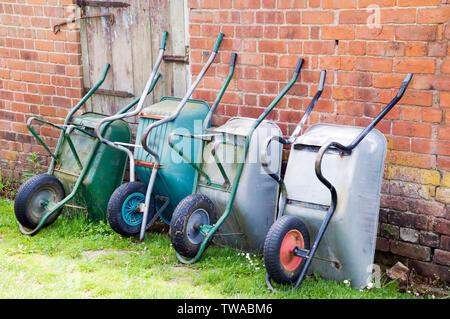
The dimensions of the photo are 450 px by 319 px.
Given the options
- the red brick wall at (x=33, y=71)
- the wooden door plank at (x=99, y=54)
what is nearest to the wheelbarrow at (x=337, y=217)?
the wooden door plank at (x=99, y=54)

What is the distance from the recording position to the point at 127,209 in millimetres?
4500

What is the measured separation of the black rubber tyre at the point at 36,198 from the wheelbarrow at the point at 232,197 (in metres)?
1.26

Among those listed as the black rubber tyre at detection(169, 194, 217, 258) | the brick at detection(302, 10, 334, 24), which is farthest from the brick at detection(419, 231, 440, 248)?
the brick at detection(302, 10, 334, 24)

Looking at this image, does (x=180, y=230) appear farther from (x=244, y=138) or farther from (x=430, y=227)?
(x=430, y=227)

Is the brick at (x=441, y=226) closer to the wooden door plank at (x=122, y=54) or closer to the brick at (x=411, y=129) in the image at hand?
the brick at (x=411, y=129)

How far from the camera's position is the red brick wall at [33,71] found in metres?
5.57

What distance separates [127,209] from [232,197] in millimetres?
958

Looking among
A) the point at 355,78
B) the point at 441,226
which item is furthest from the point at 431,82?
the point at 441,226

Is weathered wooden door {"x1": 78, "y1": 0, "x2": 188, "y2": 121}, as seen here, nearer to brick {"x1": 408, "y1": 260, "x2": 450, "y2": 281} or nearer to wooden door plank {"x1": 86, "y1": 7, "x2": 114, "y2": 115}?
wooden door plank {"x1": 86, "y1": 7, "x2": 114, "y2": 115}

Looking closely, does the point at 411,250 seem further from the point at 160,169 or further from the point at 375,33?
the point at 160,169

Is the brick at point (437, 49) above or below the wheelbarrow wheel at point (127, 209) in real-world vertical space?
above

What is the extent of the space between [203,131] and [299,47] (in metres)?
0.99

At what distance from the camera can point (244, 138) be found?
13.5 feet

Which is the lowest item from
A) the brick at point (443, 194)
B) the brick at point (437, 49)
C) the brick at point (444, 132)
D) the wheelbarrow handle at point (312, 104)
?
the brick at point (443, 194)
